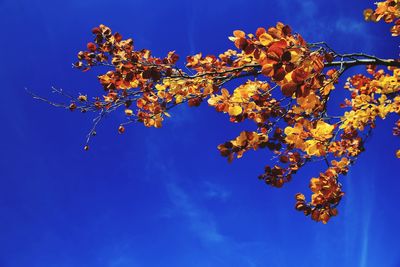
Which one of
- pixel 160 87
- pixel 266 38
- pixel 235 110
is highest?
pixel 160 87

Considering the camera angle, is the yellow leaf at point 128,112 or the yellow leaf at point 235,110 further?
the yellow leaf at point 128,112

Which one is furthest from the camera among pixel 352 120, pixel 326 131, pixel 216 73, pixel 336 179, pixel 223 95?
pixel 352 120

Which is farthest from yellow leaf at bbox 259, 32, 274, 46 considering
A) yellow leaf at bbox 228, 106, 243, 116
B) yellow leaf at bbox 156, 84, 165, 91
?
yellow leaf at bbox 156, 84, 165, 91

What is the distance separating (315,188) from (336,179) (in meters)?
0.57

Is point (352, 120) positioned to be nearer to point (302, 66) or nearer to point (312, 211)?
point (312, 211)

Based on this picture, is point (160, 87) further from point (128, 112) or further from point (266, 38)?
point (266, 38)

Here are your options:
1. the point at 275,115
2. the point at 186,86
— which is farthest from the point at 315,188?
the point at 186,86

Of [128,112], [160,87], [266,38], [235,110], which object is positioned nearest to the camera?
[266,38]

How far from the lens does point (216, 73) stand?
3637mm

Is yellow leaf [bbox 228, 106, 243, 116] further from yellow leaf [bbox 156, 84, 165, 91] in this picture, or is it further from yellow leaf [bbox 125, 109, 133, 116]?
yellow leaf [bbox 125, 109, 133, 116]

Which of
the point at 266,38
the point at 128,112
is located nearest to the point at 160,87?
the point at 128,112

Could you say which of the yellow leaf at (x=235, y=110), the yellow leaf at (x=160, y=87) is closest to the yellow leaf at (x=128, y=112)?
the yellow leaf at (x=160, y=87)

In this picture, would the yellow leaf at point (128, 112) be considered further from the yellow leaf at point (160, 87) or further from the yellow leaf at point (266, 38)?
the yellow leaf at point (266, 38)

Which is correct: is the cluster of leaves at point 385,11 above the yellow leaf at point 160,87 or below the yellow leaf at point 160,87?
above
